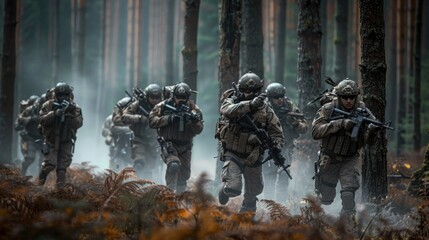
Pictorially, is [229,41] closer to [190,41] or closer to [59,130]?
[190,41]

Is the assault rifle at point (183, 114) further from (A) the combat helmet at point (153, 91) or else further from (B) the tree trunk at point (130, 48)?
(B) the tree trunk at point (130, 48)

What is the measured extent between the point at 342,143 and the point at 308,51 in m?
4.76

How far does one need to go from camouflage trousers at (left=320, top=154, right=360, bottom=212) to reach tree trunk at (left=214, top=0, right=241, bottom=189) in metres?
4.02

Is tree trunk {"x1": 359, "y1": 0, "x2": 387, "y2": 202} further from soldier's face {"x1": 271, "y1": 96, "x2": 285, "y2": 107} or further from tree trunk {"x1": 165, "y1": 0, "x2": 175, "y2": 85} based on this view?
tree trunk {"x1": 165, "y1": 0, "x2": 175, "y2": 85}

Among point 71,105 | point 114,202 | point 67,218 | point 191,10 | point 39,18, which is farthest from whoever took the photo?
point 39,18

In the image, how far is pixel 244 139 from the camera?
10414 mm

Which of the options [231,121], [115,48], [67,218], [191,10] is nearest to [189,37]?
[191,10]

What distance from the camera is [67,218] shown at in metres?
5.70

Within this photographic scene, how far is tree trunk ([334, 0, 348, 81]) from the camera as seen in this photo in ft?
64.3

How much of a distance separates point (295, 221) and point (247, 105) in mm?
2870

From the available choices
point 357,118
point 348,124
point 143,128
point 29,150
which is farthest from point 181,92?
point 29,150

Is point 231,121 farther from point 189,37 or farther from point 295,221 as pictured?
point 189,37

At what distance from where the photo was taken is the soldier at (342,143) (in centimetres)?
998

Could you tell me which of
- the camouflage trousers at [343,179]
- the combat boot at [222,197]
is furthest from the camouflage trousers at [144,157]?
the camouflage trousers at [343,179]
